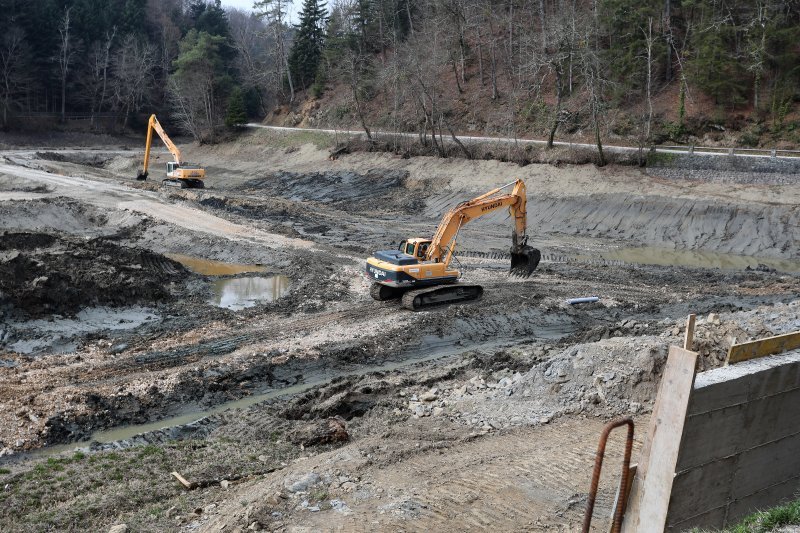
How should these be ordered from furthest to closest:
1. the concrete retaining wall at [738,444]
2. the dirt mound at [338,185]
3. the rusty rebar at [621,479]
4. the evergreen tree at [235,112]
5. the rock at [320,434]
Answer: the evergreen tree at [235,112]
the dirt mound at [338,185]
the rock at [320,434]
the concrete retaining wall at [738,444]
the rusty rebar at [621,479]

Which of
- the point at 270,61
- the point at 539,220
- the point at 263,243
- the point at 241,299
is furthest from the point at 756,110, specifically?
the point at 270,61

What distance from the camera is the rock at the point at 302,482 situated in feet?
28.8

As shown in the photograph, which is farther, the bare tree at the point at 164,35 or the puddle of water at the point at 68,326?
the bare tree at the point at 164,35

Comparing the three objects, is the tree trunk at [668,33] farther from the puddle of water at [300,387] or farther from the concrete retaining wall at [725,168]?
the puddle of water at [300,387]

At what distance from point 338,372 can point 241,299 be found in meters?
7.55

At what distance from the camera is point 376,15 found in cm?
6512

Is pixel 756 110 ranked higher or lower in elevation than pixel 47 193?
higher

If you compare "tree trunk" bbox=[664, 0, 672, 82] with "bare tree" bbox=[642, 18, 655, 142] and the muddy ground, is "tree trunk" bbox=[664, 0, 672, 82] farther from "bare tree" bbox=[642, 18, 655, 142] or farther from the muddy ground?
the muddy ground

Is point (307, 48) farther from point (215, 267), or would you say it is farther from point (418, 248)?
point (418, 248)

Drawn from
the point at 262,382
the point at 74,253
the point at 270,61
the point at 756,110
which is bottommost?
the point at 262,382

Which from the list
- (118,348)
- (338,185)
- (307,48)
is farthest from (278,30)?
(118,348)

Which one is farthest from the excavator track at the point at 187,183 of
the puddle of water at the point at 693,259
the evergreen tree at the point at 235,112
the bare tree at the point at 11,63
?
the bare tree at the point at 11,63

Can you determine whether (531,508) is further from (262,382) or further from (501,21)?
(501,21)

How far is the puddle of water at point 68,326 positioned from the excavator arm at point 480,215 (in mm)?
8195
